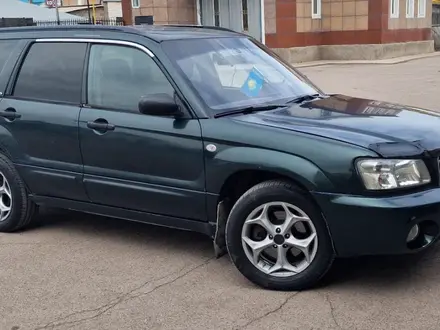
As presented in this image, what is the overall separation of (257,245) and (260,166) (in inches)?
20.9

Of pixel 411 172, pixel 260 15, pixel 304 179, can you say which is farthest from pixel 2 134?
pixel 260 15

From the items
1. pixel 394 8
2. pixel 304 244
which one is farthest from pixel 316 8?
pixel 304 244

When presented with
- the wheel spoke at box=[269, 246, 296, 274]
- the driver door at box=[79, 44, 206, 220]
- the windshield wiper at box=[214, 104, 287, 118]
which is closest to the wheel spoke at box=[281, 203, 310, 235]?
the wheel spoke at box=[269, 246, 296, 274]

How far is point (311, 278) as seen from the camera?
13.6ft

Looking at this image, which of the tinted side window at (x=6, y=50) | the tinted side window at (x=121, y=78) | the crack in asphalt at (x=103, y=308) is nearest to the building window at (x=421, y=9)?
the tinted side window at (x=6, y=50)

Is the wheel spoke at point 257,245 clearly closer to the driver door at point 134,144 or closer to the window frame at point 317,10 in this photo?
the driver door at point 134,144

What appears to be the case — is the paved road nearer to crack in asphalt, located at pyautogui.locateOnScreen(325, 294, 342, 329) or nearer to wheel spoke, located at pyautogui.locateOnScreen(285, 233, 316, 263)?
crack in asphalt, located at pyautogui.locateOnScreen(325, 294, 342, 329)

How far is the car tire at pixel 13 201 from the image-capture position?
18.3 ft

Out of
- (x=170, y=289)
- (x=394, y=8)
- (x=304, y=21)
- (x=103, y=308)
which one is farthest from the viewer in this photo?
(x=394, y=8)

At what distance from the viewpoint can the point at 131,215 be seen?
495cm

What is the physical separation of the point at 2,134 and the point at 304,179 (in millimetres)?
2882

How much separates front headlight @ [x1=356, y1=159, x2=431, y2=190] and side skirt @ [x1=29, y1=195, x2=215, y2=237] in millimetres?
1195

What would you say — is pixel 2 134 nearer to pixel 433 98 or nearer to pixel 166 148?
pixel 166 148

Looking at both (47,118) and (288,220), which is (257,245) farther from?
(47,118)
